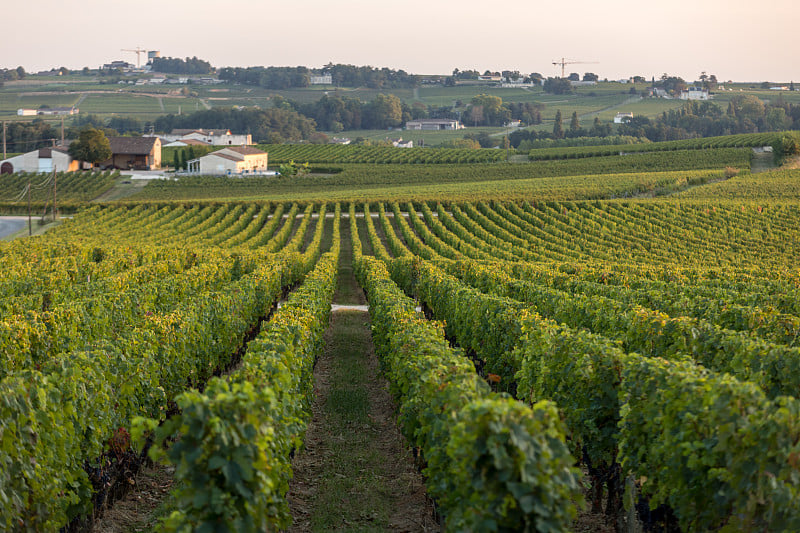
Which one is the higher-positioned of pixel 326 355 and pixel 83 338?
pixel 83 338

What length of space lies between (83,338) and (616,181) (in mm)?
72967

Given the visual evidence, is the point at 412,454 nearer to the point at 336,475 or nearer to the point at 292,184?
the point at 336,475

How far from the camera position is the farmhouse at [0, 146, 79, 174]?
10319 centimetres

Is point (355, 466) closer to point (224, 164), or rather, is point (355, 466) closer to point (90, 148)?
point (224, 164)

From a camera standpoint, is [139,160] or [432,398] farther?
[139,160]

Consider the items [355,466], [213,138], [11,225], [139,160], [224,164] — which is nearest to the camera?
[355,466]

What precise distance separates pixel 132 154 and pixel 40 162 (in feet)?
41.7

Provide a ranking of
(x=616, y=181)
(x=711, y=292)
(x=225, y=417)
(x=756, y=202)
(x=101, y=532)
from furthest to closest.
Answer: (x=616, y=181)
(x=756, y=202)
(x=711, y=292)
(x=101, y=532)
(x=225, y=417)

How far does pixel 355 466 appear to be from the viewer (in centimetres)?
1298

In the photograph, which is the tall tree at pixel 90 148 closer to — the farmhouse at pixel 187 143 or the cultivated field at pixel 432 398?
the farmhouse at pixel 187 143

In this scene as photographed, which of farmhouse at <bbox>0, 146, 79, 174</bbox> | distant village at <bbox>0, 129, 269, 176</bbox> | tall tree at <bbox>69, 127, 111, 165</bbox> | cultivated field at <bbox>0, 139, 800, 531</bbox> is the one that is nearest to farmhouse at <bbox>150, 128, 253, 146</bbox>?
distant village at <bbox>0, 129, 269, 176</bbox>

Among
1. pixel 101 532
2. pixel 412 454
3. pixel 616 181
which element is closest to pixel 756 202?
pixel 616 181

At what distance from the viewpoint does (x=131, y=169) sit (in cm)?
10938

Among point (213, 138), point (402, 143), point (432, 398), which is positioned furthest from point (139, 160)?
point (432, 398)
